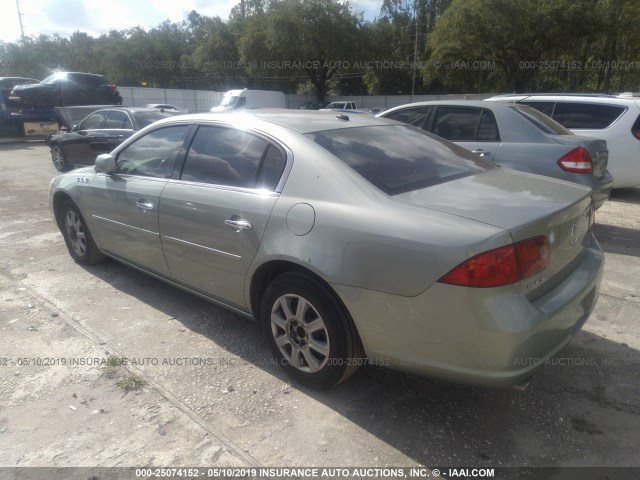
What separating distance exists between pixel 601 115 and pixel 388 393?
6.59m

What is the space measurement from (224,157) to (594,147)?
13.6 ft

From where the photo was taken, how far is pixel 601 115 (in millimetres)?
7320

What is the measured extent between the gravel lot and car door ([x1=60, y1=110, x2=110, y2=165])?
20.5 ft

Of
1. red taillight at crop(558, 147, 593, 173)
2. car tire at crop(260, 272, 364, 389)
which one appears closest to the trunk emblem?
car tire at crop(260, 272, 364, 389)

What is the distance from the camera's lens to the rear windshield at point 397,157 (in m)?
2.68

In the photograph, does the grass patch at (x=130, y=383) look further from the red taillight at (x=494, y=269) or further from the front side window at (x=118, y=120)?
the front side window at (x=118, y=120)

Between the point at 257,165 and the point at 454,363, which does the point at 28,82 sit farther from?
the point at 454,363

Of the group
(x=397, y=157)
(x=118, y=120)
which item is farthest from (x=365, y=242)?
(x=118, y=120)

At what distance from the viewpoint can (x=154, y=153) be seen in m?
3.81

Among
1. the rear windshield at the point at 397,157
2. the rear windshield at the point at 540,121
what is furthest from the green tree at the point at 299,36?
the rear windshield at the point at 397,157

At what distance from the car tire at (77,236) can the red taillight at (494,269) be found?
3.70m

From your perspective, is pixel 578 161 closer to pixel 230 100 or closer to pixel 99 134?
pixel 99 134

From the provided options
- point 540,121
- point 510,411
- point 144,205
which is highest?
point 540,121

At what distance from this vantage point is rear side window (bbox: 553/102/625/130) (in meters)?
7.27
